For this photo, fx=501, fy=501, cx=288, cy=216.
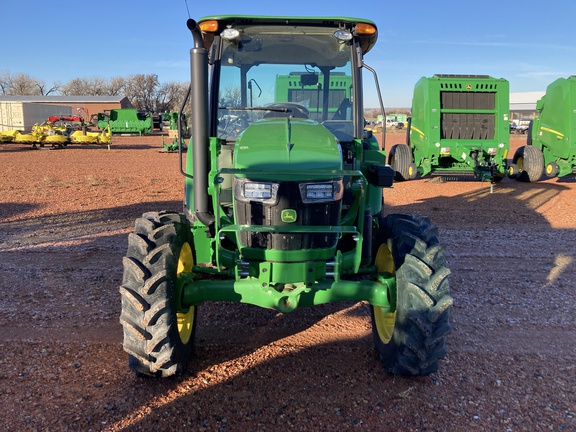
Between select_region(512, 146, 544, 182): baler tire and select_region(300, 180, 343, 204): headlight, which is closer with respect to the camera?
select_region(300, 180, 343, 204): headlight

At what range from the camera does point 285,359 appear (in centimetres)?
379

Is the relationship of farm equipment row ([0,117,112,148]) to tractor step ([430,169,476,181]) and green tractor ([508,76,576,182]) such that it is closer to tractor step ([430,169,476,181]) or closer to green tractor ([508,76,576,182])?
tractor step ([430,169,476,181])

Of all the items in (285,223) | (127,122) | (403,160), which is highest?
(127,122)

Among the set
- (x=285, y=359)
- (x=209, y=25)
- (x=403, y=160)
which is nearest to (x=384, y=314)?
(x=285, y=359)

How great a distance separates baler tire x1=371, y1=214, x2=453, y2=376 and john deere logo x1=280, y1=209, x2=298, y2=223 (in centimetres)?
84

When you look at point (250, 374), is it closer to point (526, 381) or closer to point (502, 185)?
point (526, 381)

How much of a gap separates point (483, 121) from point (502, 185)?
2.07 m

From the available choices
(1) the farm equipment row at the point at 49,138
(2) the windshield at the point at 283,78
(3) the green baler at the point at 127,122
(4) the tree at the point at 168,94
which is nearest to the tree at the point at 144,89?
(4) the tree at the point at 168,94

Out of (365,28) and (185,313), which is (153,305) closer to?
(185,313)

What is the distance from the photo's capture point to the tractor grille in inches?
125

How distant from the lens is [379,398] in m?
3.29

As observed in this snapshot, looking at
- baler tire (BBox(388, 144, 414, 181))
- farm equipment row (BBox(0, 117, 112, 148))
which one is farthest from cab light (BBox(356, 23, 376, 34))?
farm equipment row (BBox(0, 117, 112, 148))

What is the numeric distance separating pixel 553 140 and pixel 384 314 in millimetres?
12339

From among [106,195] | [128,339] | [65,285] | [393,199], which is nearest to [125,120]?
[106,195]
